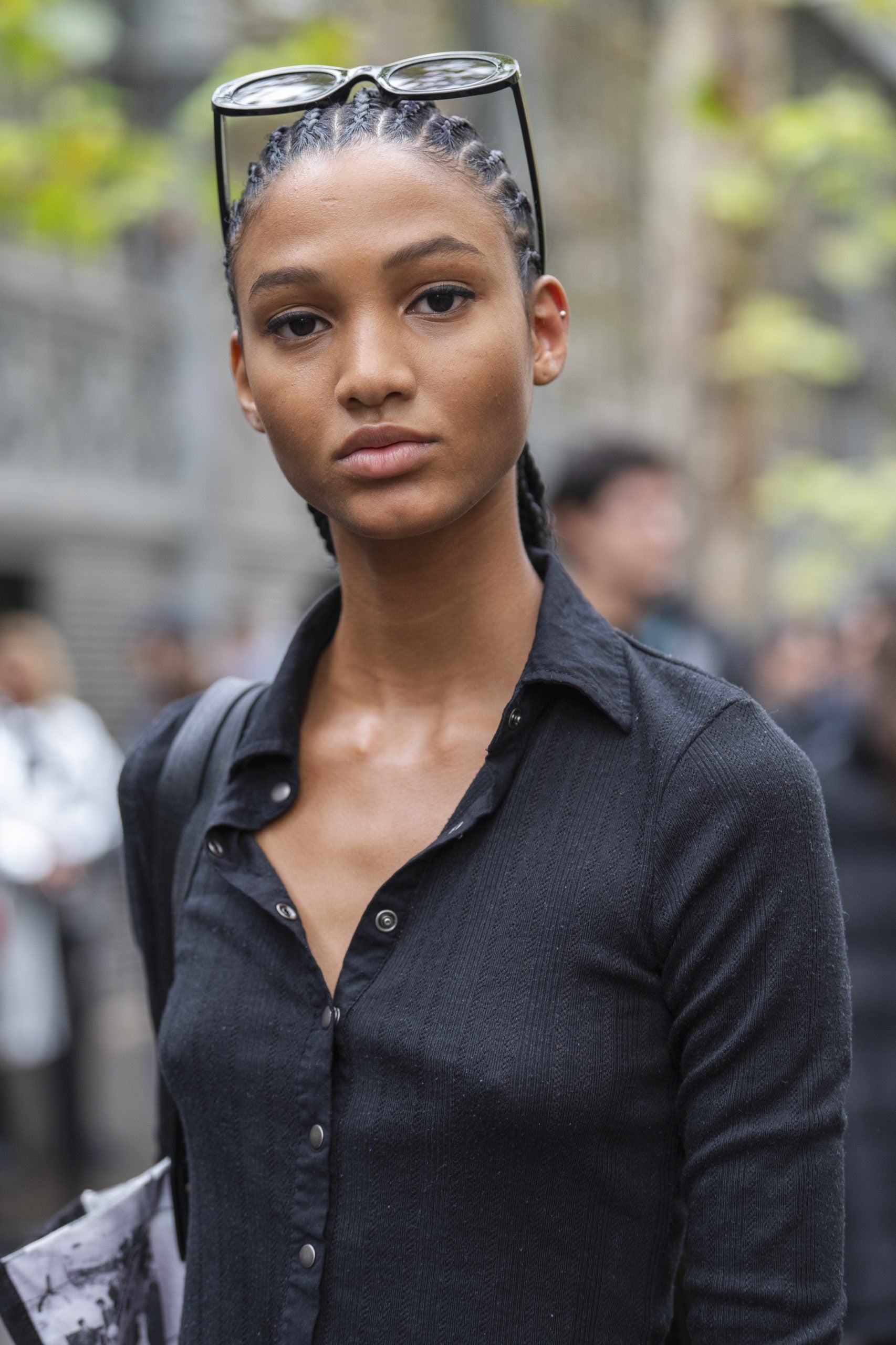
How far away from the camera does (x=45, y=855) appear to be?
689 cm

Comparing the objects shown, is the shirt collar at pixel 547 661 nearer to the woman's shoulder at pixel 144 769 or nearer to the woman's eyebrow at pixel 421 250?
the woman's shoulder at pixel 144 769

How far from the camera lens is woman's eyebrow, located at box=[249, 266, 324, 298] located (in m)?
1.67

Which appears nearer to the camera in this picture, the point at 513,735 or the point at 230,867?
the point at 513,735

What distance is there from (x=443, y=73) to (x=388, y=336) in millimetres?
332

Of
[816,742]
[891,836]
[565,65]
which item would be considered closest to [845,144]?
[816,742]

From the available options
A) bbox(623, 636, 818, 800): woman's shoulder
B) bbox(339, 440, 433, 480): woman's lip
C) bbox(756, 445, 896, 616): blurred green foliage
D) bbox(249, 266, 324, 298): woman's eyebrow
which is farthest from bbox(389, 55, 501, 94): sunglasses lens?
bbox(756, 445, 896, 616): blurred green foliage

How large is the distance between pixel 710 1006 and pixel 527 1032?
0.17 meters

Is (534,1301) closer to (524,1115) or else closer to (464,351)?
(524,1115)

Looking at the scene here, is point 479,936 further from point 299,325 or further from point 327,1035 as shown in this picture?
point 299,325

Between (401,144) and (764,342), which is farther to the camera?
(764,342)

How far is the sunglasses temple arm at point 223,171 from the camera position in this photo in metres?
1.85

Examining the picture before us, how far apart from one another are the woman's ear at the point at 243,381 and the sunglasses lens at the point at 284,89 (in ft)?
0.81

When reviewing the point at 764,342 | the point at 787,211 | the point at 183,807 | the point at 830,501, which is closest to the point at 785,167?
the point at 764,342

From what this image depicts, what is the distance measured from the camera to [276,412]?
1.73 metres
